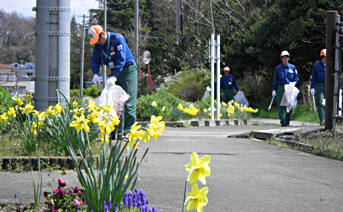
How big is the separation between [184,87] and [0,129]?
2062cm

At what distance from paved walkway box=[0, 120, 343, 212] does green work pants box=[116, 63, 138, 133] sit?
60 centimetres

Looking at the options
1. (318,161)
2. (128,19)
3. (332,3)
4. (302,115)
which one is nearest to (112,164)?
(318,161)

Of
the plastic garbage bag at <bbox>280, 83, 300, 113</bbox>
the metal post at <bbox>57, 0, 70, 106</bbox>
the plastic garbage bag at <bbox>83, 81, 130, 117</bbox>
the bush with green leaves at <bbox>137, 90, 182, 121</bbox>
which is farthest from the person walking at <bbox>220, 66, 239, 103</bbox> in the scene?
the metal post at <bbox>57, 0, 70, 106</bbox>

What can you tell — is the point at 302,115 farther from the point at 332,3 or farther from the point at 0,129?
the point at 0,129

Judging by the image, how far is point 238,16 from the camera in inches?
1393

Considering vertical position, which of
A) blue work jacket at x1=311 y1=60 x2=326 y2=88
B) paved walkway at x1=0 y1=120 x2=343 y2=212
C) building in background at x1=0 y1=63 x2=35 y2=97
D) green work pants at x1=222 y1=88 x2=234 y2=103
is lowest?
paved walkway at x1=0 y1=120 x2=343 y2=212

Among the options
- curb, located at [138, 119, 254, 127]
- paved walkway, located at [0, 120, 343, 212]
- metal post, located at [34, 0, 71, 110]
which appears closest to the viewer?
paved walkway, located at [0, 120, 343, 212]

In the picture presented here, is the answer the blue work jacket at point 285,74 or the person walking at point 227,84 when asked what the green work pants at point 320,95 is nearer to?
the blue work jacket at point 285,74

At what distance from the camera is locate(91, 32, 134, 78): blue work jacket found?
9.52m

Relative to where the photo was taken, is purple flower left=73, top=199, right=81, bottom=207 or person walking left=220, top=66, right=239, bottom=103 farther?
person walking left=220, top=66, right=239, bottom=103

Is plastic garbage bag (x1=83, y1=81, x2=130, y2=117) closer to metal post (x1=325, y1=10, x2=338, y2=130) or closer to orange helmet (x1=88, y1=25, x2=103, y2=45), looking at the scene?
orange helmet (x1=88, y1=25, x2=103, y2=45)

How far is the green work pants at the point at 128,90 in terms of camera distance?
9.91m

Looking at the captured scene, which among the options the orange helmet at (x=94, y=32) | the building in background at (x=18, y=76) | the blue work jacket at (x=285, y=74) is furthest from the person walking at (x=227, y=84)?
the building in background at (x=18, y=76)

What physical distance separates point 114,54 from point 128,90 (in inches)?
26.2
